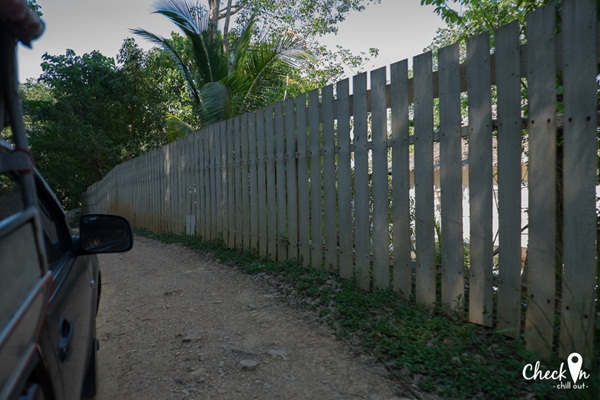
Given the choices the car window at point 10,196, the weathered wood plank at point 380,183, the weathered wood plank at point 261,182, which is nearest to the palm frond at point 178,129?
the weathered wood plank at point 261,182

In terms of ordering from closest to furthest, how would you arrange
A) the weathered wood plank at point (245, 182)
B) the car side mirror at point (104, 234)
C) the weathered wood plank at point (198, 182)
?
the car side mirror at point (104, 234) < the weathered wood plank at point (245, 182) < the weathered wood plank at point (198, 182)

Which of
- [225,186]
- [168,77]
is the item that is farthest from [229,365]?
[168,77]

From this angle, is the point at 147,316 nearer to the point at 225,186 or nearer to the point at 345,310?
the point at 345,310

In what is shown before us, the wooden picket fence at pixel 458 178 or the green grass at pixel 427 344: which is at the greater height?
the wooden picket fence at pixel 458 178

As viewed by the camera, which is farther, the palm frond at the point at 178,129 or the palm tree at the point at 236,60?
the palm frond at the point at 178,129

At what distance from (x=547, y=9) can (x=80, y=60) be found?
18.9 metres

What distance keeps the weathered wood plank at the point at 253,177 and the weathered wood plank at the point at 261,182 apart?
0.24 feet

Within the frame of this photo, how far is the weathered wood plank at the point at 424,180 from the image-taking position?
154 inches

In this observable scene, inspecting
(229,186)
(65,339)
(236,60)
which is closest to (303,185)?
(229,186)

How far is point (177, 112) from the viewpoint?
21000 mm

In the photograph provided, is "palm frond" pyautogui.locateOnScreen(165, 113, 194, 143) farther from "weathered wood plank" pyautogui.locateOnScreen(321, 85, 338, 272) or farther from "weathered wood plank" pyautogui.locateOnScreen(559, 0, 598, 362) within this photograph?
"weathered wood plank" pyautogui.locateOnScreen(559, 0, 598, 362)

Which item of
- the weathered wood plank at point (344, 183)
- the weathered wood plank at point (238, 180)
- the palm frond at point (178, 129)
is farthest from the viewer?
the palm frond at point (178, 129)

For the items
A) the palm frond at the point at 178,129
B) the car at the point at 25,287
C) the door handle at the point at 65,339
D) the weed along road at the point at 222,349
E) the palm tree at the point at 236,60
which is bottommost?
the weed along road at the point at 222,349

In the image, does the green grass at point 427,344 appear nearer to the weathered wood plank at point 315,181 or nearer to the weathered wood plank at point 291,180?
the weathered wood plank at point 315,181
